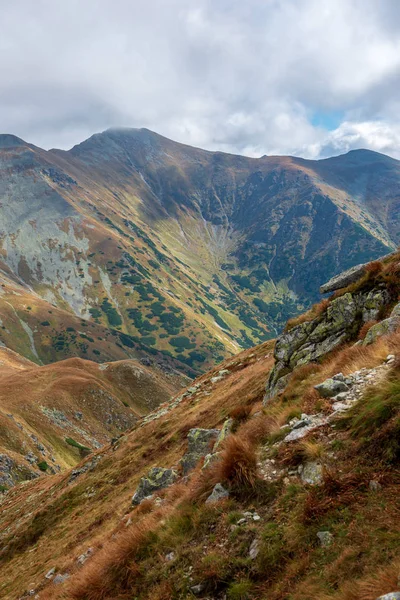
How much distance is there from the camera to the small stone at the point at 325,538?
6.11 metres

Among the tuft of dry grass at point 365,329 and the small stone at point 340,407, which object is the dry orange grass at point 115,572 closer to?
the small stone at point 340,407

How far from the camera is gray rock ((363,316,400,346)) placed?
12.7 metres

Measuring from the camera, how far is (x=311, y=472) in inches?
305

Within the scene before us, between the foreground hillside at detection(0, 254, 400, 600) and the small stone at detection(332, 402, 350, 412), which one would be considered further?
the small stone at detection(332, 402, 350, 412)

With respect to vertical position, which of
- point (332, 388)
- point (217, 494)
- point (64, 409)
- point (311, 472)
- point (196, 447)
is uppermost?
point (332, 388)

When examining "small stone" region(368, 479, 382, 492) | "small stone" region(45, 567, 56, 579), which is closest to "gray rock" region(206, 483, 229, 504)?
"small stone" region(368, 479, 382, 492)

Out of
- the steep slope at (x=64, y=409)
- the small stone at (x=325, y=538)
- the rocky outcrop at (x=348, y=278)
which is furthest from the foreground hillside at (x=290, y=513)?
the steep slope at (x=64, y=409)

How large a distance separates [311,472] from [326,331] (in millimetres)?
11328

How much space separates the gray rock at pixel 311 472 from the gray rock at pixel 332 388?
9.09 ft

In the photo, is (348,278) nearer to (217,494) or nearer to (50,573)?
(217,494)

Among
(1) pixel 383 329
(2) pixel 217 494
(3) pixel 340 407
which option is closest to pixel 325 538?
(2) pixel 217 494

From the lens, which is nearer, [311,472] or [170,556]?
[311,472]

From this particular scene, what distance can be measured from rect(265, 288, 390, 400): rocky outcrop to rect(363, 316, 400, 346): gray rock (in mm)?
3215

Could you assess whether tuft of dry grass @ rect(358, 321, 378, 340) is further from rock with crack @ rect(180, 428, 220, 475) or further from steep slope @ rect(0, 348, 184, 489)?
steep slope @ rect(0, 348, 184, 489)
